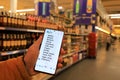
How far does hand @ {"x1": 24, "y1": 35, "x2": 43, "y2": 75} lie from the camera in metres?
1.30

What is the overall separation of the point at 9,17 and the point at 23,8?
18.3 meters

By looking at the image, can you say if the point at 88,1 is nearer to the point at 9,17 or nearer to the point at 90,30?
the point at 90,30

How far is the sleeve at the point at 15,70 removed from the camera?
1364 millimetres

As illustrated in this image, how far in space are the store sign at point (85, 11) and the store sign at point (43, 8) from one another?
429cm

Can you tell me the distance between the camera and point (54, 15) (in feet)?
21.6

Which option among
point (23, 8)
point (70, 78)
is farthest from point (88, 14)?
point (23, 8)

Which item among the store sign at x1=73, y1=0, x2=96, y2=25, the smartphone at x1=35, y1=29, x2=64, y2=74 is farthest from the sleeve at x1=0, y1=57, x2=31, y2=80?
the store sign at x1=73, y1=0, x2=96, y2=25

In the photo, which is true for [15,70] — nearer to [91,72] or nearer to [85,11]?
[91,72]

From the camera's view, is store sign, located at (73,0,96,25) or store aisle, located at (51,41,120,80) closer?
store aisle, located at (51,41,120,80)

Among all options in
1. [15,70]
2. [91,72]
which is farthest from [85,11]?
[15,70]

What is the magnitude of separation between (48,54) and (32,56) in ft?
0.51

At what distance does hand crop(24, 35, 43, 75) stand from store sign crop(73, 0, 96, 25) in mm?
9431

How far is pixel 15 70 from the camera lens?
139 cm

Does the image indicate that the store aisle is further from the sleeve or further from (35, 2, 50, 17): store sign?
the sleeve
